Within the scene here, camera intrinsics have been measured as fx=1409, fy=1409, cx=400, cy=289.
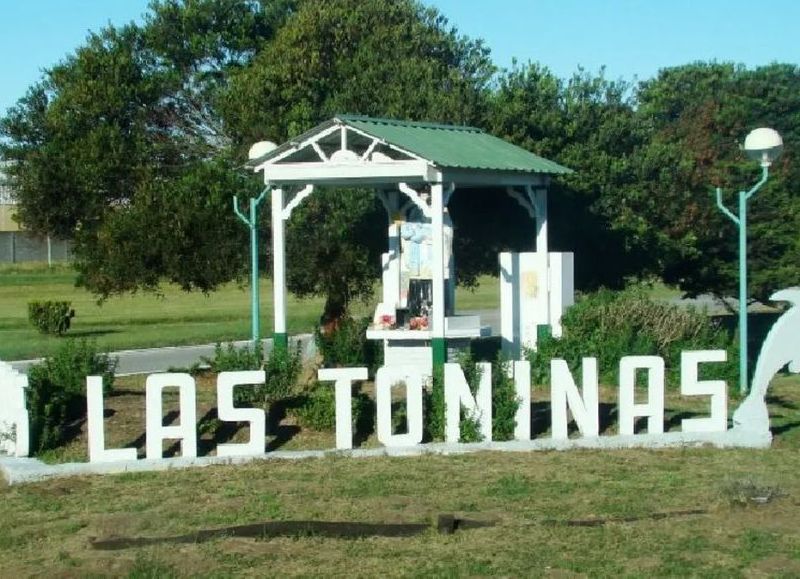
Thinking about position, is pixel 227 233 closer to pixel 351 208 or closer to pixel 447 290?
pixel 351 208

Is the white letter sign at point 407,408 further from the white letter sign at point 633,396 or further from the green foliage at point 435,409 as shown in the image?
the white letter sign at point 633,396

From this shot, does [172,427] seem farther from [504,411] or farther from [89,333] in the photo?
[89,333]

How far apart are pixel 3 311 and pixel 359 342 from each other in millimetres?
23746

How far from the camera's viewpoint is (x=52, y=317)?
30703 mm

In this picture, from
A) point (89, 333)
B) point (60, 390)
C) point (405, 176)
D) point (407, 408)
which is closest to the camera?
point (407, 408)

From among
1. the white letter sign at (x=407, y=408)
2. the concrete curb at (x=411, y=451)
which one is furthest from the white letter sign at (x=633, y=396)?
the white letter sign at (x=407, y=408)

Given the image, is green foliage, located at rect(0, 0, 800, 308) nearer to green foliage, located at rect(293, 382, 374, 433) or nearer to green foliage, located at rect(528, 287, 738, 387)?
green foliage, located at rect(528, 287, 738, 387)

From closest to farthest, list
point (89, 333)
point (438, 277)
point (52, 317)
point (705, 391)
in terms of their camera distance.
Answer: point (705, 391)
point (438, 277)
point (52, 317)
point (89, 333)

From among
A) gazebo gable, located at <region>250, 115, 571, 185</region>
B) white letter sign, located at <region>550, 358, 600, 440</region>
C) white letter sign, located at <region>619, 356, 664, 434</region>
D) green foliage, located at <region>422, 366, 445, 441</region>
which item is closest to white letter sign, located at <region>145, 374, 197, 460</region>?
green foliage, located at <region>422, 366, 445, 441</region>

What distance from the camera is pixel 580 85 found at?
23.5 m

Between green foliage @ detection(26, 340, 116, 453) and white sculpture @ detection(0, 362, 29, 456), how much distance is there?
0.20 m

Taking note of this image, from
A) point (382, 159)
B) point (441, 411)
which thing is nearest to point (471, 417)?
point (441, 411)

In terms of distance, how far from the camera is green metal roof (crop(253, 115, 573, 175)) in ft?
55.2

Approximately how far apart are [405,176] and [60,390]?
191 inches
